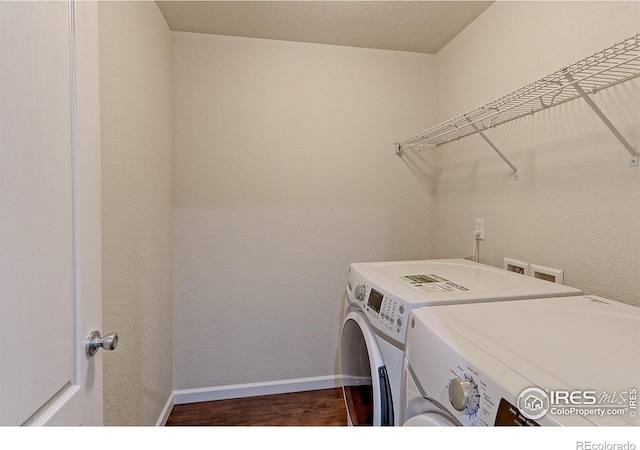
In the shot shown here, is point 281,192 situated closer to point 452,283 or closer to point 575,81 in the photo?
point 452,283

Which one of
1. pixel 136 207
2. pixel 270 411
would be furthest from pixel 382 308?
pixel 270 411

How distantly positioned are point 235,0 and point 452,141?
151 cm

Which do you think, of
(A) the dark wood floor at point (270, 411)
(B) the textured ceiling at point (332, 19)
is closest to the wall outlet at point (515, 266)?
(A) the dark wood floor at point (270, 411)

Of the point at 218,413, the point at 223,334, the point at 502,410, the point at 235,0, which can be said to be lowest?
the point at 218,413

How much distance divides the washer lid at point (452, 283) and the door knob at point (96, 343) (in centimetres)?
83

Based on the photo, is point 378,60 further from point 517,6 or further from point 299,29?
point 517,6

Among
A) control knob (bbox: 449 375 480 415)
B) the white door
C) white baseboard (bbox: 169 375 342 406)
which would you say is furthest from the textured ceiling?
white baseboard (bbox: 169 375 342 406)

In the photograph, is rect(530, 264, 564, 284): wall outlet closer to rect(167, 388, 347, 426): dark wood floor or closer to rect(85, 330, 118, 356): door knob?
rect(167, 388, 347, 426): dark wood floor

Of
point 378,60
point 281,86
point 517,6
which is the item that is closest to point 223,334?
point 281,86

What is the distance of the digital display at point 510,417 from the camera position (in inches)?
19.0

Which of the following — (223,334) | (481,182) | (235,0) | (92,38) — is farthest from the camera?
(223,334)

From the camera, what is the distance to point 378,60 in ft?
6.79

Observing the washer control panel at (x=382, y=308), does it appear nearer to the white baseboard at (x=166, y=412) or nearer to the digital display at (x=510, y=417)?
the digital display at (x=510, y=417)

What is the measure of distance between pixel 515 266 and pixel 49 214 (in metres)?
1.73
